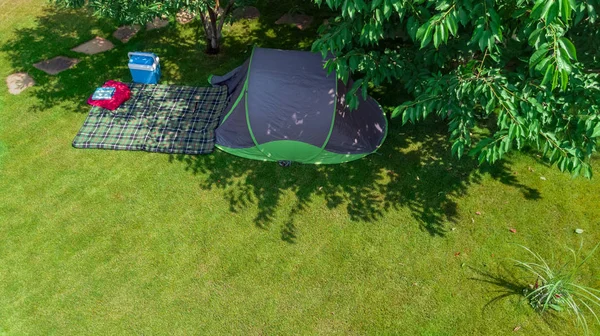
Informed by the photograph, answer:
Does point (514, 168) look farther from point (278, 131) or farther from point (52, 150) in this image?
point (52, 150)

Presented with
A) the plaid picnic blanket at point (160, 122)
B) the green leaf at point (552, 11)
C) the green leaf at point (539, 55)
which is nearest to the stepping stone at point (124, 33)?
the plaid picnic blanket at point (160, 122)

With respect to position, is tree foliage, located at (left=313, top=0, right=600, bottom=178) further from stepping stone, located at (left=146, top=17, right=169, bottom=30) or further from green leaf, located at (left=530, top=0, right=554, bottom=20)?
stepping stone, located at (left=146, top=17, right=169, bottom=30)

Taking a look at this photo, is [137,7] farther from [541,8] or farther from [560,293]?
[560,293]

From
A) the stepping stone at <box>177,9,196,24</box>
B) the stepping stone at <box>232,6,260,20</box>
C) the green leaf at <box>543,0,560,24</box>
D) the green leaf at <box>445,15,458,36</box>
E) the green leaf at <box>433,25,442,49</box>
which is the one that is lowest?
the stepping stone at <box>177,9,196,24</box>

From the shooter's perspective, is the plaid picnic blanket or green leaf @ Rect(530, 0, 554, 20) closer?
green leaf @ Rect(530, 0, 554, 20)

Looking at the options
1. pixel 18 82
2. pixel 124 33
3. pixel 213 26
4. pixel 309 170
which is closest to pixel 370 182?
pixel 309 170

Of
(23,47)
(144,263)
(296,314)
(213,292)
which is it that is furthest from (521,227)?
(23,47)

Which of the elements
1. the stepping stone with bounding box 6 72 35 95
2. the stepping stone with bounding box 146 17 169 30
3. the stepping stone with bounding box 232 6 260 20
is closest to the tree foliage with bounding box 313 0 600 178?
the stepping stone with bounding box 232 6 260 20
